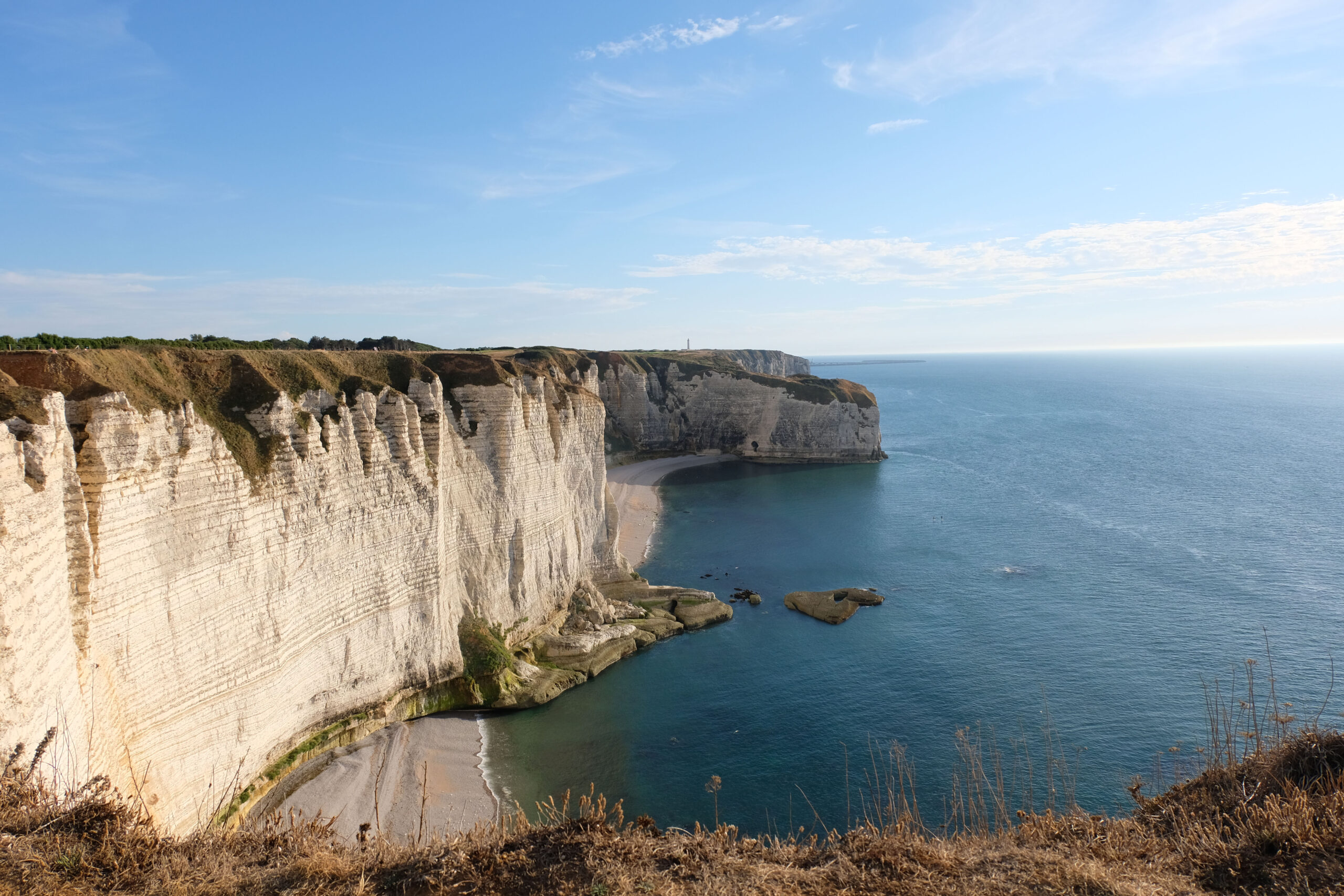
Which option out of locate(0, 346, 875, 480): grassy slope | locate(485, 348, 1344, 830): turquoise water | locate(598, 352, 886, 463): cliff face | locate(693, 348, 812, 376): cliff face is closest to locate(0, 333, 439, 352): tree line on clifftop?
locate(0, 346, 875, 480): grassy slope

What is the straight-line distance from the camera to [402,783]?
75.6 ft

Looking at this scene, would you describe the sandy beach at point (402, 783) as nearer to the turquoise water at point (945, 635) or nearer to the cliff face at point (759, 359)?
the turquoise water at point (945, 635)

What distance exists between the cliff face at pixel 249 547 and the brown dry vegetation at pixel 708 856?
15.2 feet

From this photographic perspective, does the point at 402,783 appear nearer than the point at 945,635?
Yes

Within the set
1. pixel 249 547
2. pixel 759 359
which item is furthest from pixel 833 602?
pixel 759 359

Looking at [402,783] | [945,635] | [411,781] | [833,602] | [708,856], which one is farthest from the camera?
[833,602]

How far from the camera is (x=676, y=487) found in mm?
79000

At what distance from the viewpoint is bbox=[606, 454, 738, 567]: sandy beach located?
55656 millimetres

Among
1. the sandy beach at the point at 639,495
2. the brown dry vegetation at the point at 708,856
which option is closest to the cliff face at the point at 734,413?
the sandy beach at the point at 639,495

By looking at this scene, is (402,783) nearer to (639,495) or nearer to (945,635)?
(945,635)

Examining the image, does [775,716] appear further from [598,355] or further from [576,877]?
[598,355]

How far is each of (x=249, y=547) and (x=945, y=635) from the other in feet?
108

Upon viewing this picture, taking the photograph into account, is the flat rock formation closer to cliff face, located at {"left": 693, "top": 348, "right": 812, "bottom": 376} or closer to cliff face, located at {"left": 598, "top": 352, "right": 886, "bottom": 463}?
cliff face, located at {"left": 598, "top": 352, "right": 886, "bottom": 463}

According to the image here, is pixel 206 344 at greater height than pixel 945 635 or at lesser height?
greater
